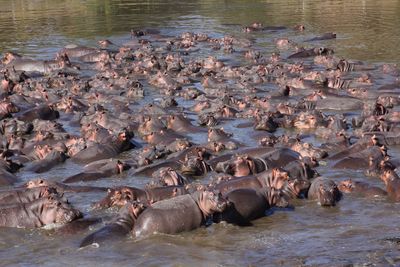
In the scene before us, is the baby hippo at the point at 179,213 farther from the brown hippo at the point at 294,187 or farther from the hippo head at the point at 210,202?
the brown hippo at the point at 294,187

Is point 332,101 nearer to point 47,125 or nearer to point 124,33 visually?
point 47,125

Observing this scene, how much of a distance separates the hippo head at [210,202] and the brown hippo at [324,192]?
162cm

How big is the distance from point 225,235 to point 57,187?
2.97 m

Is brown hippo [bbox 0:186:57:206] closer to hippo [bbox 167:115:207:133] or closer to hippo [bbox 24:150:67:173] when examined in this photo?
hippo [bbox 24:150:67:173]

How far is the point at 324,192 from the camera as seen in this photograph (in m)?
9.67

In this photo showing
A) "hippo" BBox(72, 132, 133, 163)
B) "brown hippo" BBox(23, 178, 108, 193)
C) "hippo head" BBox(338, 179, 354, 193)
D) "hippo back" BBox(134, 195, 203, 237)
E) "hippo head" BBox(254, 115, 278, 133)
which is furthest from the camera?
"hippo head" BBox(254, 115, 278, 133)

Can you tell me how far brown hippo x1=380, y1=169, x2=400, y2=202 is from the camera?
32.1 ft

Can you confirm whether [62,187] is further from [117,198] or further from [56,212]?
[56,212]

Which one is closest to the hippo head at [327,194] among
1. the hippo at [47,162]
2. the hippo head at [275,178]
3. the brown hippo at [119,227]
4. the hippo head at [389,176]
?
the hippo head at [275,178]

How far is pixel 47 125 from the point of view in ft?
46.6

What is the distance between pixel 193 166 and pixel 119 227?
2.71 m

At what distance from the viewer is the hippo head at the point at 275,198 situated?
9.60 metres

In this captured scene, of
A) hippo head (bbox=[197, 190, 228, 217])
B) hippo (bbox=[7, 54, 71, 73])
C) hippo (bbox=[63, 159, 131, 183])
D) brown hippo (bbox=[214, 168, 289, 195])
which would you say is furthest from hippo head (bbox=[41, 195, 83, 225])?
hippo (bbox=[7, 54, 71, 73])

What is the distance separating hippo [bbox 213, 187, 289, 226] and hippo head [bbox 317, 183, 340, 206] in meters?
0.47
